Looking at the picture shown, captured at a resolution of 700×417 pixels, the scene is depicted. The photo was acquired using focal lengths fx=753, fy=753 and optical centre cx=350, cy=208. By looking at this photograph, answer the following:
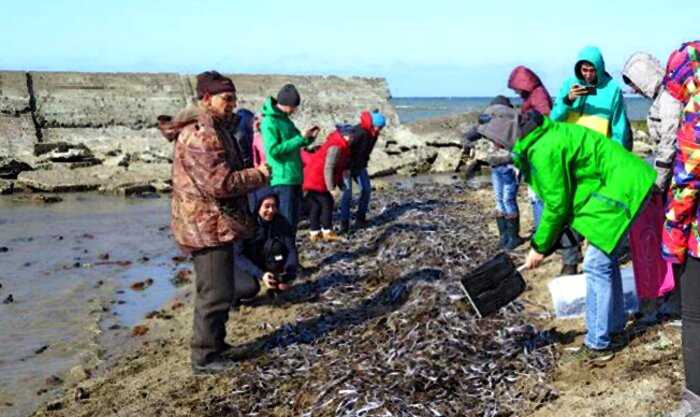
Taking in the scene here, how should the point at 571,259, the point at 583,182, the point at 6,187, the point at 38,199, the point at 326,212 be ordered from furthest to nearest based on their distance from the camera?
the point at 6,187 < the point at 38,199 < the point at 326,212 < the point at 571,259 < the point at 583,182

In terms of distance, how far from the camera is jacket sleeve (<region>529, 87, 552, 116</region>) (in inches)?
311

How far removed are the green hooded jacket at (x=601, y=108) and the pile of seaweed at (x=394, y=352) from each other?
5.95 ft

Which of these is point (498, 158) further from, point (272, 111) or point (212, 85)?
point (212, 85)

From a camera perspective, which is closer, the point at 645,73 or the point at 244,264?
the point at 645,73

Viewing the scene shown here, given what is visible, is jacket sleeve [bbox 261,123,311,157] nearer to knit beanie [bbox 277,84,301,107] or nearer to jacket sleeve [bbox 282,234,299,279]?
knit beanie [bbox 277,84,301,107]

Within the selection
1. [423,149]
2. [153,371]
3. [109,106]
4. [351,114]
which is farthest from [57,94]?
[153,371]

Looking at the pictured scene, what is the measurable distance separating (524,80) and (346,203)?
A: 12.5ft

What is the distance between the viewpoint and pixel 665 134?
5.94 meters

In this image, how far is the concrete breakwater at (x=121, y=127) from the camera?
17953mm

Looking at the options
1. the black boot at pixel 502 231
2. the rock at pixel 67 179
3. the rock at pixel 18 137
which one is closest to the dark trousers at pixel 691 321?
the black boot at pixel 502 231

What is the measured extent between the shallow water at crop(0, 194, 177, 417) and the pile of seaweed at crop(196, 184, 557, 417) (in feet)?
6.10

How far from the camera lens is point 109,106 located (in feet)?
69.2

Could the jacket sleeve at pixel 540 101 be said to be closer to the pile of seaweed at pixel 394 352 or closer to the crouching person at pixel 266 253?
the pile of seaweed at pixel 394 352

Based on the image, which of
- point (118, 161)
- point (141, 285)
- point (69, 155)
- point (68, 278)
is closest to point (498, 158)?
point (141, 285)
